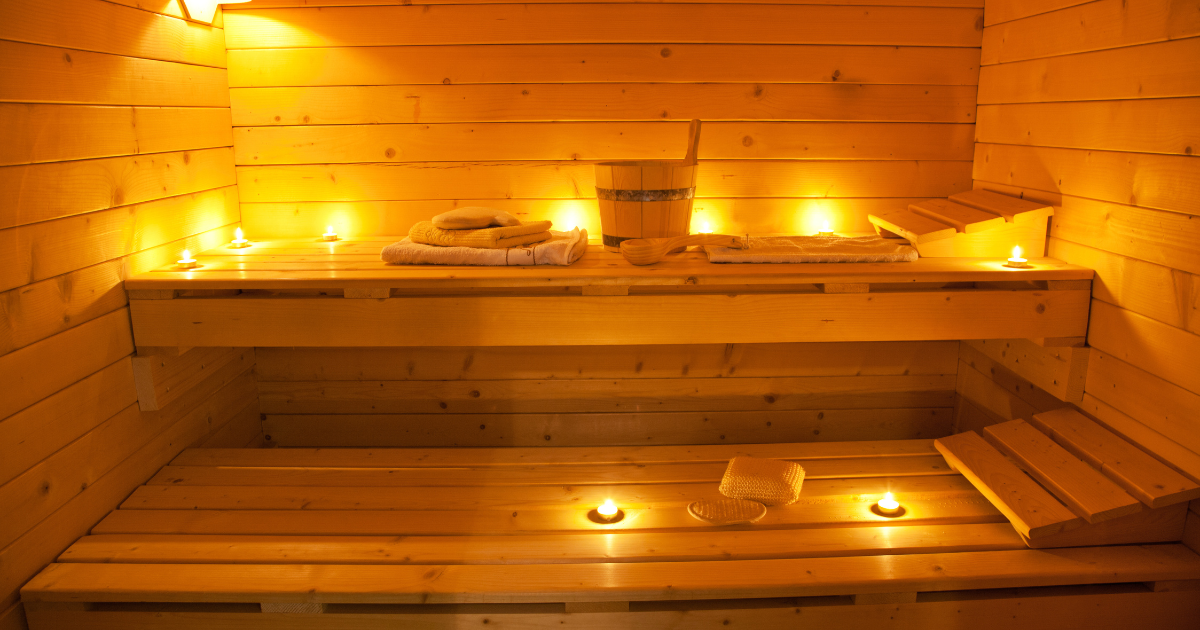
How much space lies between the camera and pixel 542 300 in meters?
2.20

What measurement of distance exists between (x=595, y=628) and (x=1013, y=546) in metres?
1.09

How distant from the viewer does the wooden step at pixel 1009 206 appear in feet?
7.62

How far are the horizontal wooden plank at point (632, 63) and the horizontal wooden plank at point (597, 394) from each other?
43.8 inches

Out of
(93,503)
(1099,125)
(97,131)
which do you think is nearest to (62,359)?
(93,503)

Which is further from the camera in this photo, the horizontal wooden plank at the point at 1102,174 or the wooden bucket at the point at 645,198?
the wooden bucket at the point at 645,198

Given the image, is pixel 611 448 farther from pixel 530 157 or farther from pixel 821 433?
pixel 530 157

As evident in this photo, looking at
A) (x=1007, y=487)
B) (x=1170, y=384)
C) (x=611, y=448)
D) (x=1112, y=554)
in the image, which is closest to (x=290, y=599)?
(x=611, y=448)

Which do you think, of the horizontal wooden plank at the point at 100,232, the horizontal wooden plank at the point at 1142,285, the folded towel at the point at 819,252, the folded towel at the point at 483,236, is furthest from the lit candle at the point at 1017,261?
the horizontal wooden plank at the point at 100,232

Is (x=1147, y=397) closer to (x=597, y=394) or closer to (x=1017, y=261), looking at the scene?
(x=1017, y=261)

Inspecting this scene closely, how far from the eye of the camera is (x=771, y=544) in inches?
77.6

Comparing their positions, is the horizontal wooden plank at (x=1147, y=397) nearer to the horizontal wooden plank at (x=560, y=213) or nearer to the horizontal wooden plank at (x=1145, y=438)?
the horizontal wooden plank at (x=1145, y=438)

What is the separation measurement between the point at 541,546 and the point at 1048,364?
5.43 feet

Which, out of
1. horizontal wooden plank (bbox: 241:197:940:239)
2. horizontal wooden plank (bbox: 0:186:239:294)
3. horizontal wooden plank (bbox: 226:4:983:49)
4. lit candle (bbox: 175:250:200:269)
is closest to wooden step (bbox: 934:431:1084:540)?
horizontal wooden plank (bbox: 241:197:940:239)

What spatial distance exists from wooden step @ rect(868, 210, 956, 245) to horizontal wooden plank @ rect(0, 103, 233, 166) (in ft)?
7.67
